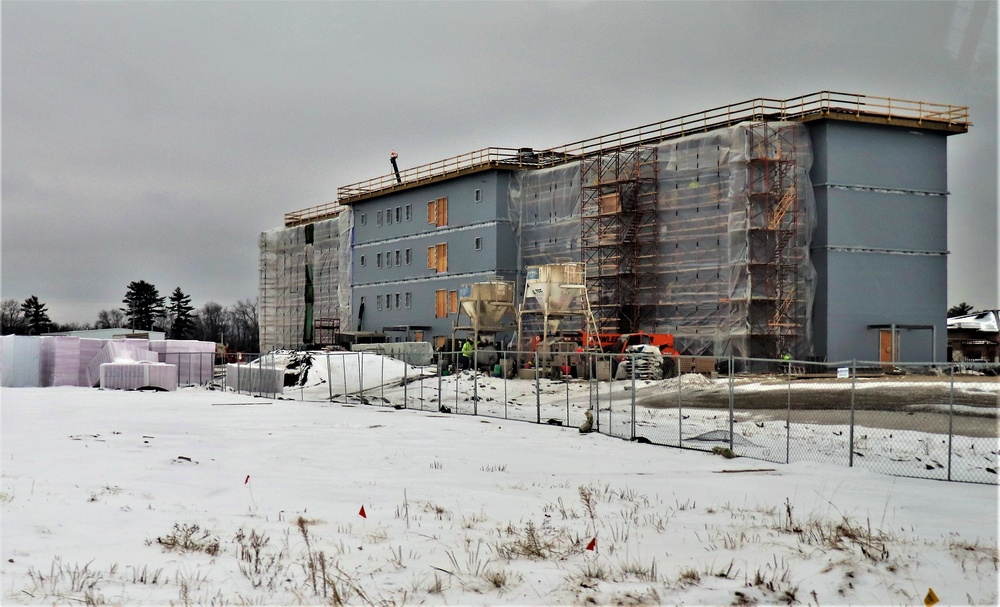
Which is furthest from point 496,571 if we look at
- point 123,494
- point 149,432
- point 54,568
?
point 149,432

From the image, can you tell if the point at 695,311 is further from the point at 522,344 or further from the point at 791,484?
the point at 791,484


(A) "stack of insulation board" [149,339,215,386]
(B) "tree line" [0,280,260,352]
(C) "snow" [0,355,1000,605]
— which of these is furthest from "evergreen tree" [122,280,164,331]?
(C) "snow" [0,355,1000,605]

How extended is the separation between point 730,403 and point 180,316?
165304 millimetres

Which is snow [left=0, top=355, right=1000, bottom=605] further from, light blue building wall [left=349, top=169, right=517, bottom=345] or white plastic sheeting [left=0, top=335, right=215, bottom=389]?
light blue building wall [left=349, top=169, right=517, bottom=345]

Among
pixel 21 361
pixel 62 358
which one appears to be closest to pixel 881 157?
pixel 62 358

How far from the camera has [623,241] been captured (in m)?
53.5

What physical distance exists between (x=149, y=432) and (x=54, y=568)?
13776 millimetres

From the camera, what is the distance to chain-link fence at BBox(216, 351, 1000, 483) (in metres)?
18.6

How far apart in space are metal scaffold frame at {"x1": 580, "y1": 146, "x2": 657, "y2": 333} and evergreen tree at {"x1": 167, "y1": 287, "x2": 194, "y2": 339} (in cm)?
12894

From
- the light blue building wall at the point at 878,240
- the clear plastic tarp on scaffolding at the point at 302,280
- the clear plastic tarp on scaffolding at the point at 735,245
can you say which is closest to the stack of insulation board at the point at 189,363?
the clear plastic tarp on scaffolding at the point at 735,245

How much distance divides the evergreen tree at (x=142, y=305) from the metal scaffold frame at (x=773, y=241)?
448 ft

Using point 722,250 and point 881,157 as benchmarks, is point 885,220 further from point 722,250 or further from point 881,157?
point 722,250

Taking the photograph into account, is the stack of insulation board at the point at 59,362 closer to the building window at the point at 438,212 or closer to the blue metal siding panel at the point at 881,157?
the building window at the point at 438,212

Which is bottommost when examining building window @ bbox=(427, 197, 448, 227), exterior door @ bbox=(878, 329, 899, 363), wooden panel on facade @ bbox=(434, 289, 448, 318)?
exterior door @ bbox=(878, 329, 899, 363)
